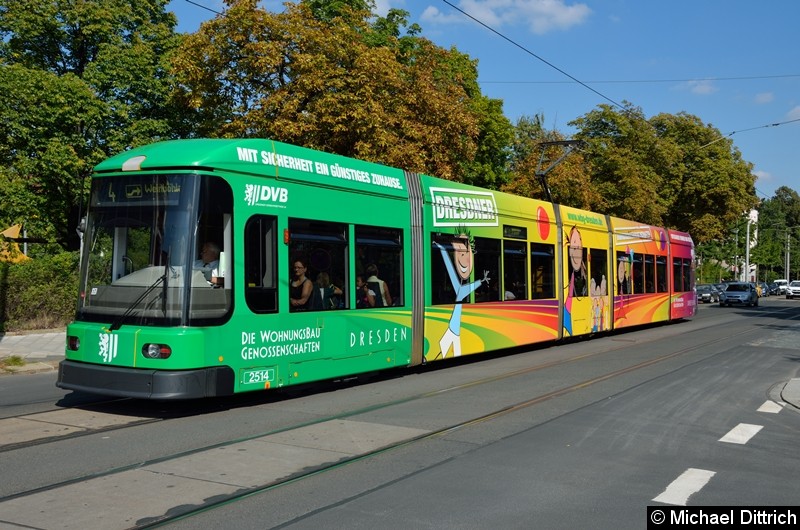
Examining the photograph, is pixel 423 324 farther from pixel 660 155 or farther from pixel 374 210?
pixel 660 155

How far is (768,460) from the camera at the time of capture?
702 cm

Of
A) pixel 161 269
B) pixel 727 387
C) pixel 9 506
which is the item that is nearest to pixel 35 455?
pixel 9 506

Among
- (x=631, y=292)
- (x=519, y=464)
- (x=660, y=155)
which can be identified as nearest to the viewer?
(x=519, y=464)

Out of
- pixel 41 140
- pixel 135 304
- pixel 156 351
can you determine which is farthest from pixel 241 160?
pixel 41 140

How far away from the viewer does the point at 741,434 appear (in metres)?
8.20

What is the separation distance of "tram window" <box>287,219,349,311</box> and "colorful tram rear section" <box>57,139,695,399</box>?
0.08 feet

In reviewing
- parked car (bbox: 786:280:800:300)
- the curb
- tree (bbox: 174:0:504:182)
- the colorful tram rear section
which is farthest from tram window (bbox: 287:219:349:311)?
parked car (bbox: 786:280:800:300)

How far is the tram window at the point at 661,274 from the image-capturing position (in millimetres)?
25188

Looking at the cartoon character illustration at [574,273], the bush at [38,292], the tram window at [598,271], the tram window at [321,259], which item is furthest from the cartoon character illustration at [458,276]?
the bush at [38,292]

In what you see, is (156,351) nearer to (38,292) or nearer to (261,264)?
(261,264)

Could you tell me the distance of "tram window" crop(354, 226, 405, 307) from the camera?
10.9m

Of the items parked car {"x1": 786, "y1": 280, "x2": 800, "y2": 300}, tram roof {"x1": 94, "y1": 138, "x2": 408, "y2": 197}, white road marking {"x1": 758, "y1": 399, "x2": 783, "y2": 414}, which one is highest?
tram roof {"x1": 94, "y1": 138, "x2": 408, "y2": 197}

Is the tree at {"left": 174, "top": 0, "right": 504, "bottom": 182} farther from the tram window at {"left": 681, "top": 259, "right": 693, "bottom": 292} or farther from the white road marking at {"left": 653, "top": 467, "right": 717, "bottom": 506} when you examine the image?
the white road marking at {"left": 653, "top": 467, "right": 717, "bottom": 506}

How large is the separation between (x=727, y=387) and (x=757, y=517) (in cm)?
696
